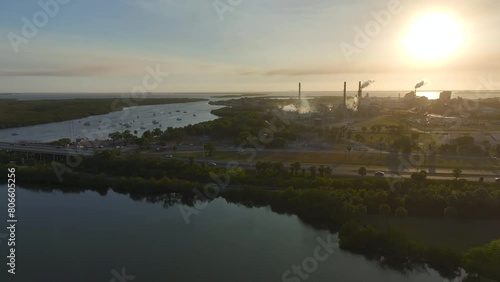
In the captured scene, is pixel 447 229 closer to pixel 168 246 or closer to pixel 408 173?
pixel 408 173

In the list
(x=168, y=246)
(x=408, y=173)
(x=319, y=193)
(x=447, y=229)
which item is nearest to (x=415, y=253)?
(x=447, y=229)

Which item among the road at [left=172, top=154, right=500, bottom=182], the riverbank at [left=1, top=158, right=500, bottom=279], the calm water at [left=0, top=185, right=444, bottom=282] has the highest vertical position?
the road at [left=172, top=154, right=500, bottom=182]

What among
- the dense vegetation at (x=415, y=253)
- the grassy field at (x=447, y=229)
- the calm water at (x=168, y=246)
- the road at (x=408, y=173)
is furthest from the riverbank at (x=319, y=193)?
the road at (x=408, y=173)

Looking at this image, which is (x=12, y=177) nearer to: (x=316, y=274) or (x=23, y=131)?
(x=316, y=274)

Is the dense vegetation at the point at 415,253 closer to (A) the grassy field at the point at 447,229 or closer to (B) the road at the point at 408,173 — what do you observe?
(A) the grassy field at the point at 447,229

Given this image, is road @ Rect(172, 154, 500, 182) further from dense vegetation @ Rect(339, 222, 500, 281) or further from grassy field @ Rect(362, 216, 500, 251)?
dense vegetation @ Rect(339, 222, 500, 281)

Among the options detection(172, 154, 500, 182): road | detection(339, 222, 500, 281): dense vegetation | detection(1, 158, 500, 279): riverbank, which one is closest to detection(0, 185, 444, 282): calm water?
detection(339, 222, 500, 281): dense vegetation

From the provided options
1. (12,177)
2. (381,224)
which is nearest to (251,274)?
(381,224)
